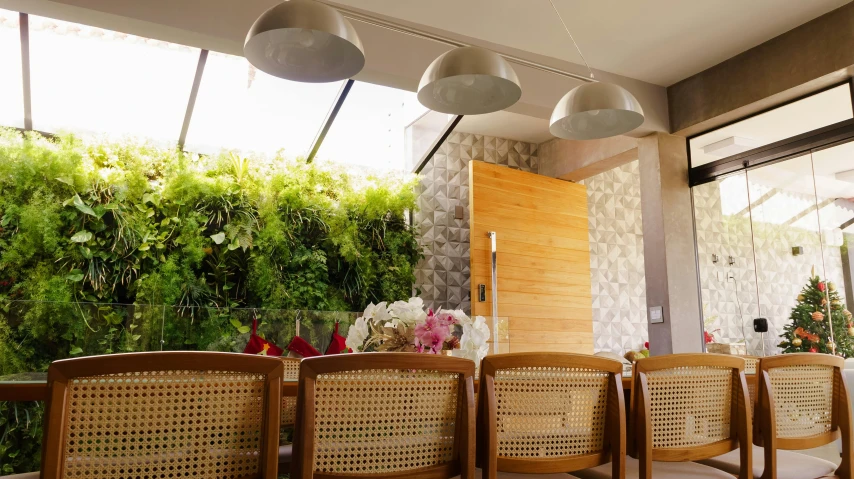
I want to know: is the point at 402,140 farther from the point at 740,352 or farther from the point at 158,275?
the point at 740,352

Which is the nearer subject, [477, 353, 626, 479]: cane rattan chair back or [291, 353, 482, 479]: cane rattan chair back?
[291, 353, 482, 479]: cane rattan chair back

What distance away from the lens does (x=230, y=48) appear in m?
3.83

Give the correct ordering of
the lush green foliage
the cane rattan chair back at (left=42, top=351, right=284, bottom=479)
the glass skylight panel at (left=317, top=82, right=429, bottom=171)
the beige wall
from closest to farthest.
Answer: the cane rattan chair back at (left=42, top=351, right=284, bottom=479)
the lush green foliage
the beige wall
the glass skylight panel at (left=317, top=82, right=429, bottom=171)

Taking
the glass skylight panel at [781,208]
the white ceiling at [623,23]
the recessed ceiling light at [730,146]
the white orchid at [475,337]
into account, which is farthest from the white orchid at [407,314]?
the recessed ceiling light at [730,146]

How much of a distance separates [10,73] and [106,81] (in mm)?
600

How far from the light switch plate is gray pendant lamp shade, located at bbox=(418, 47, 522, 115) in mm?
2905

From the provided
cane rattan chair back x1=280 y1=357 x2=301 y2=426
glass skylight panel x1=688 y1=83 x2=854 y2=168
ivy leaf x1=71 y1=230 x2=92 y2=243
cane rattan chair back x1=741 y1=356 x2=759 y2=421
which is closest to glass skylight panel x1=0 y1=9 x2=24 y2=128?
ivy leaf x1=71 y1=230 x2=92 y2=243

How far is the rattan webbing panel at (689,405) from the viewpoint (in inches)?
75.0

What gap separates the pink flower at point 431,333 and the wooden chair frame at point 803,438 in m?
1.08

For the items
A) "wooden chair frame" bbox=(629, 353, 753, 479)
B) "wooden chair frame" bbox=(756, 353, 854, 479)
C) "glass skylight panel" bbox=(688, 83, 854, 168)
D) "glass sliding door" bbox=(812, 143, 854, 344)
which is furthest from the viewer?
"glass skylight panel" bbox=(688, 83, 854, 168)

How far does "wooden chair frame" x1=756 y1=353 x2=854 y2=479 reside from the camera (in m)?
2.09

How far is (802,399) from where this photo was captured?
7.39 ft

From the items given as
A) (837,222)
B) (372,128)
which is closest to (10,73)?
(372,128)

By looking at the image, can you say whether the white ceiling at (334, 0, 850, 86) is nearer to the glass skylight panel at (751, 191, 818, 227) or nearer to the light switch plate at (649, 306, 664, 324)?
the glass skylight panel at (751, 191, 818, 227)
